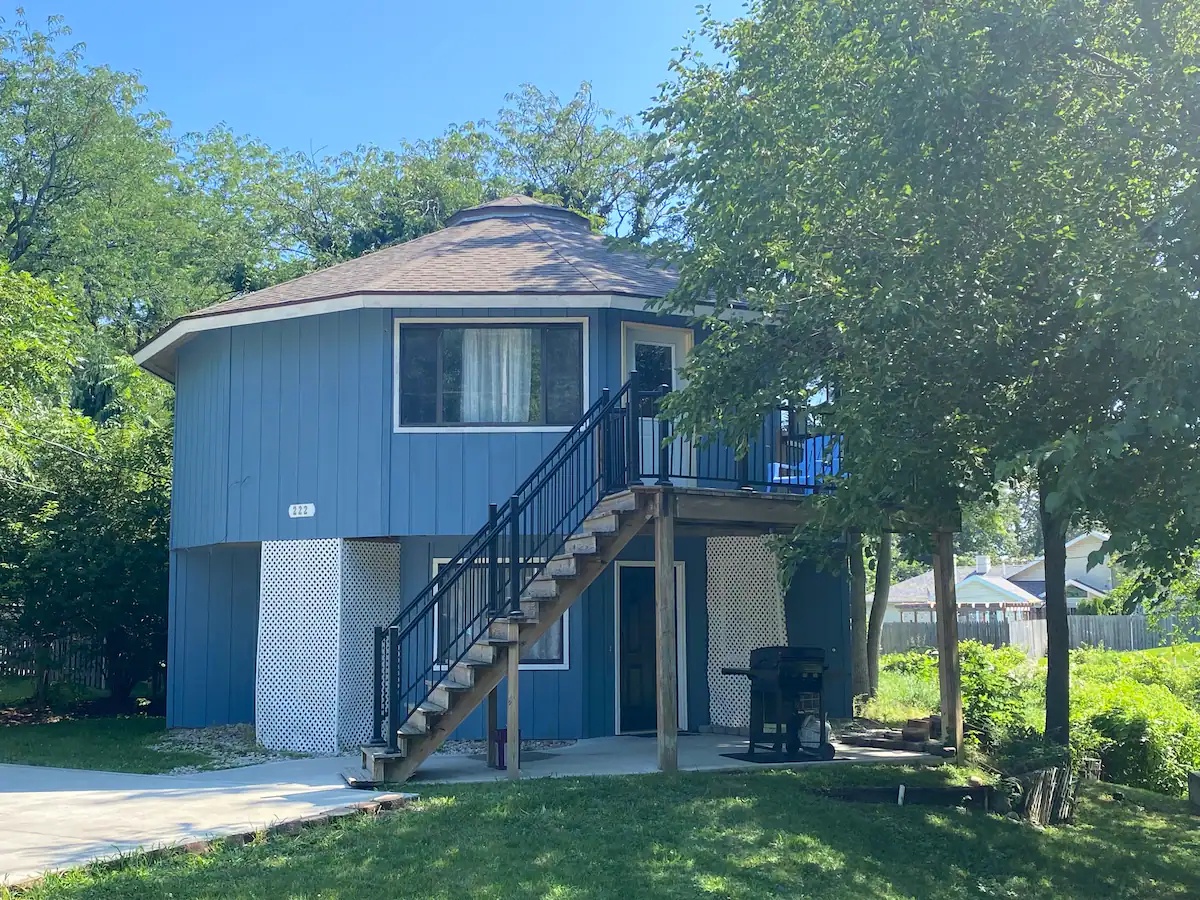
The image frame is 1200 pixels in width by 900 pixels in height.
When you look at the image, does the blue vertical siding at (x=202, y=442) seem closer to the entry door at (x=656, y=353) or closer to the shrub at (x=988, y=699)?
the entry door at (x=656, y=353)

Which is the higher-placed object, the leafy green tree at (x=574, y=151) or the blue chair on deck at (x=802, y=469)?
the leafy green tree at (x=574, y=151)

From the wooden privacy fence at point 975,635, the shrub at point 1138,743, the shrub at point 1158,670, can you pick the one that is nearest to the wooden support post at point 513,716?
the shrub at point 1138,743

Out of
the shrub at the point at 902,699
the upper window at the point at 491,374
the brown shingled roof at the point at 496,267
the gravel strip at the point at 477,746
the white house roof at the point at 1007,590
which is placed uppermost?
the brown shingled roof at the point at 496,267

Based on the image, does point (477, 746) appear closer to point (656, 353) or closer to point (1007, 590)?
point (656, 353)

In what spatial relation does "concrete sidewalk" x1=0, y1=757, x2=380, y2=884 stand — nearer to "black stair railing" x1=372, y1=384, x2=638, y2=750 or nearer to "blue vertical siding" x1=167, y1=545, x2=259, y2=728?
"black stair railing" x1=372, y1=384, x2=638, y2=750

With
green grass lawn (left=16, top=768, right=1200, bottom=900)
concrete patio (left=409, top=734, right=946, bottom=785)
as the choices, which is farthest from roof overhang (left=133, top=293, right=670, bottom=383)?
green grass lawn (left=16, top=768, right=1200, bottom=900)

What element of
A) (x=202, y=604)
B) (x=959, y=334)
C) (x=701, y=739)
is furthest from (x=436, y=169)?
(x=959, y=334)

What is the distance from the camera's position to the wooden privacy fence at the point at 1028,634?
→ 2966 centimetres

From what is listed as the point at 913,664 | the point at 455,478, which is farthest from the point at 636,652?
the point at 913,664

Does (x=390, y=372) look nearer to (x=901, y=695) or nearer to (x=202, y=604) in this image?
(x=202, y=604)

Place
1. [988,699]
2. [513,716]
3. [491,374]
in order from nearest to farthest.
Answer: [513,716]
[491,374]
[988,699]

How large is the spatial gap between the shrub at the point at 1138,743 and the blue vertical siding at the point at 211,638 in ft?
35.0

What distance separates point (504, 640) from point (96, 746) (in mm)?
6407

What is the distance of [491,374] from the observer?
1307cm
